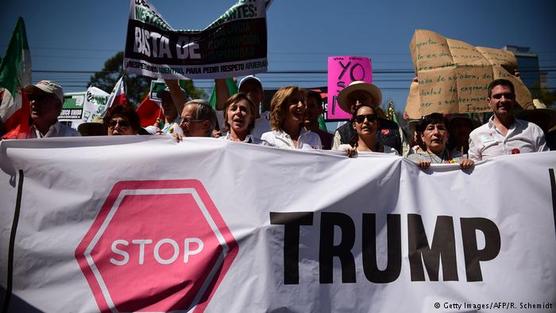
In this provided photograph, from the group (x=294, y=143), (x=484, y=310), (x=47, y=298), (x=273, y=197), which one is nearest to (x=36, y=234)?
(x=47, y=298)

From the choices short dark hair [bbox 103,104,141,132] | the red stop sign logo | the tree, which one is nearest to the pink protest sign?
short dark hair [bbox 103,104,141,132]

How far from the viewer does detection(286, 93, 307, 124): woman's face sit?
4.24 meters

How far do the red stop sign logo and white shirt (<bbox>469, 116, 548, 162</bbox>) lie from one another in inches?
91.3

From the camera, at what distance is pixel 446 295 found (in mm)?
3262

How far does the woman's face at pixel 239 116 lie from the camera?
3.82 m

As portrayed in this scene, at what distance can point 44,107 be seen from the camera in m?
3.98

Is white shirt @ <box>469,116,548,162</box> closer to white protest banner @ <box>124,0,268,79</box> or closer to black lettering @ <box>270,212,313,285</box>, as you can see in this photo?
black lettering @ <box>270,212,313,285</box>

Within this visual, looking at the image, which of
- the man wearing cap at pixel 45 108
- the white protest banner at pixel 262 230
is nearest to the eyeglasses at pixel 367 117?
the white protest banner at pixel 262 230

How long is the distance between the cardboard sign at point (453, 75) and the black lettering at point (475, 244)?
1736mm

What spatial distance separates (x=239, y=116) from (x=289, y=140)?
558 mm

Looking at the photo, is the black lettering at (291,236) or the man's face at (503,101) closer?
the black lettering at (291,236)

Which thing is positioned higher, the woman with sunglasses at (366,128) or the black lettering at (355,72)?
the black lettering at (355,72)

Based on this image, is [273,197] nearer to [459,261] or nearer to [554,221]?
[459,261]

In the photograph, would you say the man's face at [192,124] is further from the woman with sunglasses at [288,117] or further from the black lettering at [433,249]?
the black lettering at [433,249]
